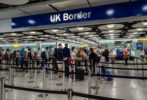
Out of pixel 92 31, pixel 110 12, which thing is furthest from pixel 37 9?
pixel 92 31

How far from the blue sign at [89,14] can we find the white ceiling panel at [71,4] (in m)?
0.30

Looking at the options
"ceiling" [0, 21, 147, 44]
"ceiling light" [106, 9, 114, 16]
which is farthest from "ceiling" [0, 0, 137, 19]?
"ceiling" [0, 21, 147, 44]

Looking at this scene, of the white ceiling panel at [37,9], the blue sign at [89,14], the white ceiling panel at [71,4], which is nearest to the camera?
the blue sign at [89,14]

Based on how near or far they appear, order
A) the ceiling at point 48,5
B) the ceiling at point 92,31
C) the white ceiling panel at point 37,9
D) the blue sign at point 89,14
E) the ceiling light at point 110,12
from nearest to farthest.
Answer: the blue sign at point 89,14 < the ceiling light at point 110,12 < the ceiling at point 48,5 < the white ceiling panel at point 37,9 < the ceiling at point 92,31

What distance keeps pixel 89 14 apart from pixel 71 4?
0.95 metres

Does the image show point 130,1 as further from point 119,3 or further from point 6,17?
point 6,17

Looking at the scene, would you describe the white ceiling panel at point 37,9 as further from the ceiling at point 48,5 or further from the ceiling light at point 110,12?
the ceiling light at point 110,12

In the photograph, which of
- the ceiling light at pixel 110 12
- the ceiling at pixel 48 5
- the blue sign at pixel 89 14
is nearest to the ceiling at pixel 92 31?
the blue sign at pixel 89 14

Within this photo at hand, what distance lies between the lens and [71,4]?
25.8 ft

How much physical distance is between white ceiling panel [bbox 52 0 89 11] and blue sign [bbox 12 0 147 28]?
296mm

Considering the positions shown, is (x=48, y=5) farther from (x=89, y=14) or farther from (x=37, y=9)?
(x=89, y=14)

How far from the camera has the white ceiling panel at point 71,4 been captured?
7617 mm

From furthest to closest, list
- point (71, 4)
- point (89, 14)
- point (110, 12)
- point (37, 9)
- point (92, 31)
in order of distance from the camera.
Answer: point (92, 31)
point (37, 9)
point (71, 4)
point (89, 14)
point (110, 12)

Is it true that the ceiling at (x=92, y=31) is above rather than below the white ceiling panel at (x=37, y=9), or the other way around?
below
